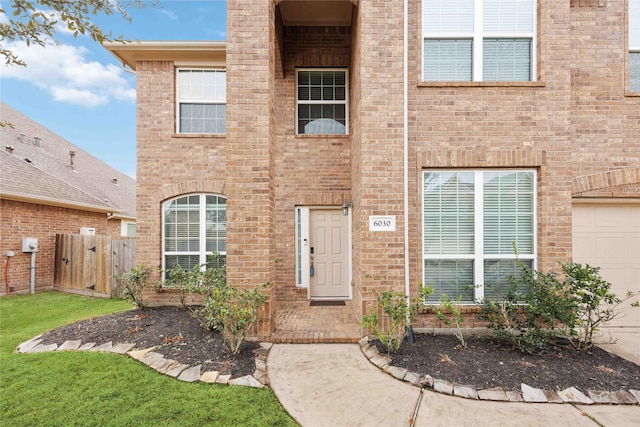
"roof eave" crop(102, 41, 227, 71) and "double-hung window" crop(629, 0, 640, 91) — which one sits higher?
A: "roof eave" crop(102, 41, 227, 71)

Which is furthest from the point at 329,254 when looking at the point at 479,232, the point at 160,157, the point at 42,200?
the point at 42,200

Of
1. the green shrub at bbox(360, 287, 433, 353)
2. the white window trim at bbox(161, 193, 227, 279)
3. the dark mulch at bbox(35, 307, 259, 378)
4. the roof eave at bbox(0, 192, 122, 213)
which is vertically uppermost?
the roof eave at bbox(0, 192, 122, 213)

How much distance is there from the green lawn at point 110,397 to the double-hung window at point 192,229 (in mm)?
2644

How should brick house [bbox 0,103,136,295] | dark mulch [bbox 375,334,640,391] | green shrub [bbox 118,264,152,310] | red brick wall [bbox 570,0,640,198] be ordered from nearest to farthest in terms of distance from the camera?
dark mulch [bbox 375,334,640,391]
red brick wall [bbox 570,0,640,198]
green shrub [bbox 118,264,152,310]
brick house [bbox 0,103,136,295]

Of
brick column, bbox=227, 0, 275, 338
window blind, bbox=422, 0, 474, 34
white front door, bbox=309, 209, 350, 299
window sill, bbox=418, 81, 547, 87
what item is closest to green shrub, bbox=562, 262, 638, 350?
window sill, bbox=418, 81, 547, 87

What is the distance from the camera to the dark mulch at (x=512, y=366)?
3252 millimetres

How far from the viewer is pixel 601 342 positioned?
4.33 meters

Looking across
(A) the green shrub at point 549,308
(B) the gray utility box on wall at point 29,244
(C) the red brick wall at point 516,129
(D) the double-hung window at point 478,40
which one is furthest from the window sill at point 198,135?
(B) the gray utility box on wall at point 29,244

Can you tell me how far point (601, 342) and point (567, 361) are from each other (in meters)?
1.29

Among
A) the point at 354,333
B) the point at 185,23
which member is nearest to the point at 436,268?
the point at 354,333

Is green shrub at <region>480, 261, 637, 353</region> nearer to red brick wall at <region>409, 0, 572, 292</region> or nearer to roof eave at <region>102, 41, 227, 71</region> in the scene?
red brick wall at <region>409, 0, 572, 292</region>

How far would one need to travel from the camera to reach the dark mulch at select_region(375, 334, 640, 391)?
325 cm

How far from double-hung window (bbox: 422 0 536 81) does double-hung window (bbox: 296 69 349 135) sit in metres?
2.09

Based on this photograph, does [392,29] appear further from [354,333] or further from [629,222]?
[629,222]
